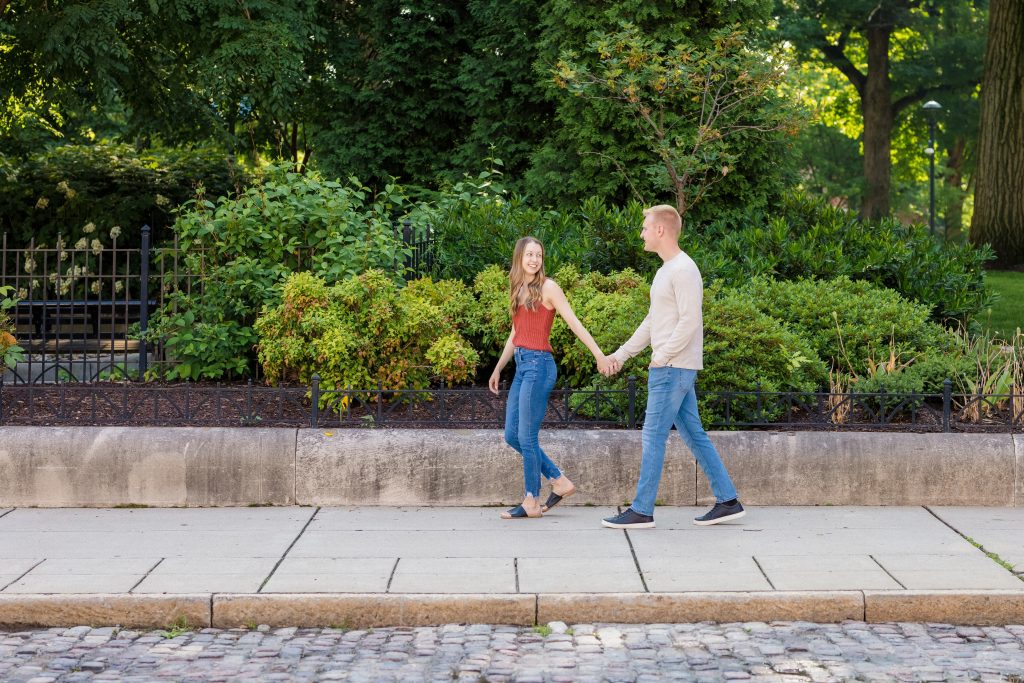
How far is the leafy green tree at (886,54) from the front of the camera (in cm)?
3384

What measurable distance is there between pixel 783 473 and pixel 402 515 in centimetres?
249

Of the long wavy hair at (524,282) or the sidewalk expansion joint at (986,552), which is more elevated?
the long wavy hair at (524,282)

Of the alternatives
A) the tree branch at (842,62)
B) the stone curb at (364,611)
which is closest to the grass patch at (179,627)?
the stone curb at (364,611)

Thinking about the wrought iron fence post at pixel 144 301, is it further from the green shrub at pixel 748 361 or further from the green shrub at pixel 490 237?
the green shrub at pixel 748 361

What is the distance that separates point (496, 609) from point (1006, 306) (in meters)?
11.2

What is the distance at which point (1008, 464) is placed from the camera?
25.1ft

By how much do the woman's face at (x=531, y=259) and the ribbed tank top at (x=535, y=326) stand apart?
0.21 meters

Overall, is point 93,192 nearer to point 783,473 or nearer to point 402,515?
point 402,515

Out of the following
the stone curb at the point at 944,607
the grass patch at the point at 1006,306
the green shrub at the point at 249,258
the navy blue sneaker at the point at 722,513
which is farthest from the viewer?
the grass patch at the point at 1006,306

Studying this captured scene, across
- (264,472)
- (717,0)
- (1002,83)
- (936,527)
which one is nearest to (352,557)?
(264,472)

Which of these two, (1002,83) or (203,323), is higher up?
(1002,83)

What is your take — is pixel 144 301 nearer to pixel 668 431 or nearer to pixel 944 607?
pixel 668 431

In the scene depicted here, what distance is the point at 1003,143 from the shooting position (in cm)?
2016

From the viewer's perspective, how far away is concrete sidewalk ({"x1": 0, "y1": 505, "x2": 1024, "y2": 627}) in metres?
5.61
